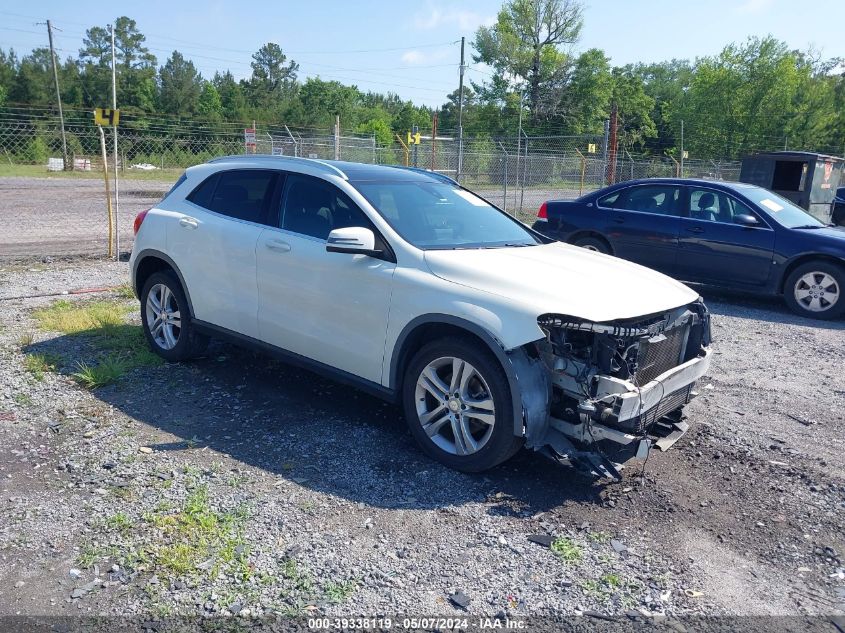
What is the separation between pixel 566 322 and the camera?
3.98 metres

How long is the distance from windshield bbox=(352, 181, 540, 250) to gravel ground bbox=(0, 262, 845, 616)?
1.36m

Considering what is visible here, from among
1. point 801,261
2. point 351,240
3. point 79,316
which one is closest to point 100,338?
point 79,316

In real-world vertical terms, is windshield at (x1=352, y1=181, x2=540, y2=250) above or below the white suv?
above

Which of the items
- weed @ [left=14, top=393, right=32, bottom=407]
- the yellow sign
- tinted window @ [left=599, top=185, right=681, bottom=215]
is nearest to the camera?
weed @ [left=14, top=393, right=32, bottom=407]

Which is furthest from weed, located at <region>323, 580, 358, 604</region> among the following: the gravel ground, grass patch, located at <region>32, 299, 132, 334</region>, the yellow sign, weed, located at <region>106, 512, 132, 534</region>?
the yellow sign

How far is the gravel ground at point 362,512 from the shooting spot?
3.27m

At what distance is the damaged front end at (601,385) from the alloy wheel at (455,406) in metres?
0.34

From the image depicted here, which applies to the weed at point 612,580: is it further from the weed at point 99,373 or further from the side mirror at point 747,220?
the side mirror at point 747,220

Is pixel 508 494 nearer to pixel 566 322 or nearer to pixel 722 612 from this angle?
pixel 566 322

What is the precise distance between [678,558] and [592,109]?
5868 cm

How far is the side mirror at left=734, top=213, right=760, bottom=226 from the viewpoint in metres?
9.41

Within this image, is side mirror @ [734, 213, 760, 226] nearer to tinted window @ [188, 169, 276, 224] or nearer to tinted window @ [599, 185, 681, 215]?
tinted window @ [599, 185, 681, 215]

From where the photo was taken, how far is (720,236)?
9.59 metres

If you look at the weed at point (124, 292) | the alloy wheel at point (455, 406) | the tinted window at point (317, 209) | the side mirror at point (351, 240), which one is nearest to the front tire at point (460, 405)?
the alloy wheel at point (455, 406)
